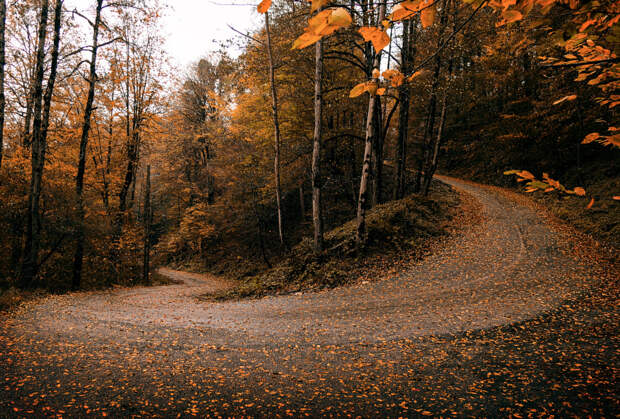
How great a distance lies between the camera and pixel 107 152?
14.7 metres

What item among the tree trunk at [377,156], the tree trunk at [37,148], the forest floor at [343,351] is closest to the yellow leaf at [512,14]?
the forest floor at [343,351]

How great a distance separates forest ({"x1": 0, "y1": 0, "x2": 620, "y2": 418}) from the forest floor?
39 mm

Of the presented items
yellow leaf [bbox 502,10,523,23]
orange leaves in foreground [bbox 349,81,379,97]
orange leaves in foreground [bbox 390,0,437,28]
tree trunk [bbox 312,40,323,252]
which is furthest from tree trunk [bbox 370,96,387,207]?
orange leaves in foreground [bbox 390,0,437,28]

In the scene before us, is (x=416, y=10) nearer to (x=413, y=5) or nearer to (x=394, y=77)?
(x=413, y=5)

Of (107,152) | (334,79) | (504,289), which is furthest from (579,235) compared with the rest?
(107,152)

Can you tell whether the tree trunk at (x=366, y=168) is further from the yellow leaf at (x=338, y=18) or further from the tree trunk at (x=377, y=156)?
the yellow leaf at (x=338, y=18)

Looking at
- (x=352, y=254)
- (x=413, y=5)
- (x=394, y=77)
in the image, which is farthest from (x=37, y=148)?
(x=413, y=5)

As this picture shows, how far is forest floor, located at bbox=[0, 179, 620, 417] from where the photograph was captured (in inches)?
121

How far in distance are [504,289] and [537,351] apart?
3.21 meters

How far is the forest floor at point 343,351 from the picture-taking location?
308 centimetres

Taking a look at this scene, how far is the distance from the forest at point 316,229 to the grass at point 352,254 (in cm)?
9

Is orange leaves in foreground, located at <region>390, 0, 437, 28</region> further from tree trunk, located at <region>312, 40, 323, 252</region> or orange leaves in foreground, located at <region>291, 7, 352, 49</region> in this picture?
tree trunk, located at <region>312, 40, 323, 252</region>

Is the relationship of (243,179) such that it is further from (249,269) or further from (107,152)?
(107,152)

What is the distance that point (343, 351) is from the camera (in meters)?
4.46
